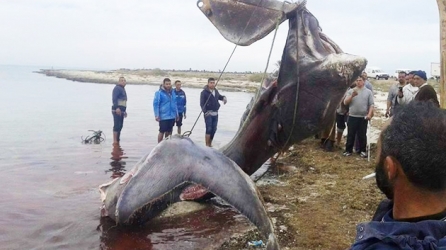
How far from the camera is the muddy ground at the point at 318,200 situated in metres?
5.51

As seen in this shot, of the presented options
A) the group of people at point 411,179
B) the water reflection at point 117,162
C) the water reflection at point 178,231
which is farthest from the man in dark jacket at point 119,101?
the group of people at point 411,179

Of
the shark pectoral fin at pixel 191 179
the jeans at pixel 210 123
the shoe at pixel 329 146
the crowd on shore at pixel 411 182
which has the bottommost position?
the shoe at pixel 329 146

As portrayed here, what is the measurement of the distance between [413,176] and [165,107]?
34.6ft

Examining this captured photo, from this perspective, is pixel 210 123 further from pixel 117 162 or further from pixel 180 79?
pixel 180 79

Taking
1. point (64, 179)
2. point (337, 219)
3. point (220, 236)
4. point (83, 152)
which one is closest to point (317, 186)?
point (337, 219)

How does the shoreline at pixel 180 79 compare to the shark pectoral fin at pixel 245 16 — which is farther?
the shoreline at pixel 180 79

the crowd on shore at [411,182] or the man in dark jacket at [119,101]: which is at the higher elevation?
the crowd on shore at [411,182]

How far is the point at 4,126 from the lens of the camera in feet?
60.9

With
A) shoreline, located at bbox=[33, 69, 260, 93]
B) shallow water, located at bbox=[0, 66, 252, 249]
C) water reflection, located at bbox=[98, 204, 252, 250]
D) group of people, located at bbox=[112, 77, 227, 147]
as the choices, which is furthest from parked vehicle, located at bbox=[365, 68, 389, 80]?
water reflection, located at bbox=[98, 204, 252, 250]

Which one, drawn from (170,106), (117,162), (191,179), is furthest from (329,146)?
(191,179)

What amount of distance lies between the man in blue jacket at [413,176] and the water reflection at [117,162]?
8.52 m

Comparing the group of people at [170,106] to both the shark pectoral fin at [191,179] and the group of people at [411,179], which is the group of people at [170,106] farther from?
the group of people at [411,179]

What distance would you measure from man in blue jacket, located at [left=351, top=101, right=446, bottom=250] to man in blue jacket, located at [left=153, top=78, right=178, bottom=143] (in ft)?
34.0

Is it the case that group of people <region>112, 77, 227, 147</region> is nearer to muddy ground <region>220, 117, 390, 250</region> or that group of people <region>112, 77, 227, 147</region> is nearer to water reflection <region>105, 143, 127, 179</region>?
water reflection <region>105, 143, 127, 179</region>
